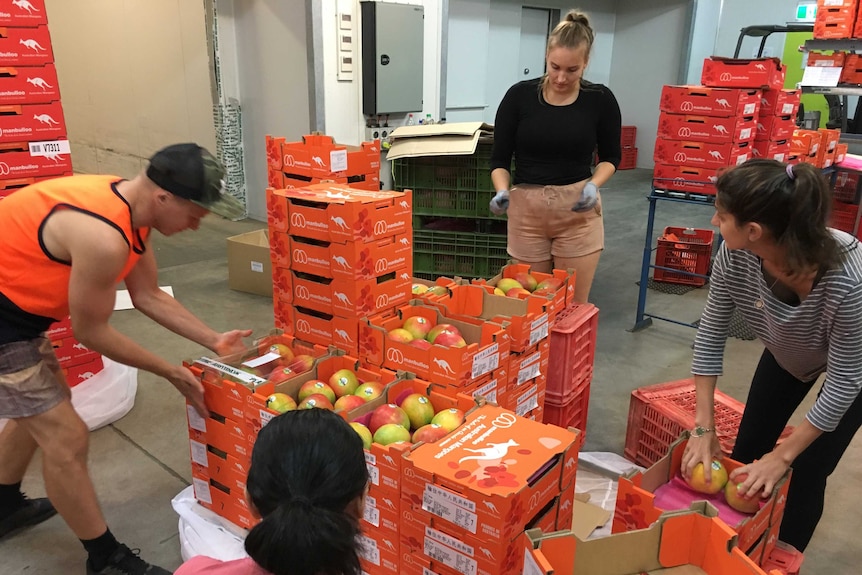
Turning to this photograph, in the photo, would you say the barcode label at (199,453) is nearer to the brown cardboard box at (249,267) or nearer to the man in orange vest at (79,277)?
the man in orange vest at (79,277)

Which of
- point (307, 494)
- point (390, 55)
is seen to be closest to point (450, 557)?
point (307, 494)

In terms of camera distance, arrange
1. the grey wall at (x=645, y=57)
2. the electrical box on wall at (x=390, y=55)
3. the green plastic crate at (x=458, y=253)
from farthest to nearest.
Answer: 1. the grey wall at (x=645, y=57)
2. the electrical box on wall at (x=390, y=55)
3. the green plastic crate at (x=458, y=253)

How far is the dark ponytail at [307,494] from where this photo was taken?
1.02m

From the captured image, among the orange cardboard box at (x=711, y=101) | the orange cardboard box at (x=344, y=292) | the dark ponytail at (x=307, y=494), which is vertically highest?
the orange cardboard box at (x=711, y=101)

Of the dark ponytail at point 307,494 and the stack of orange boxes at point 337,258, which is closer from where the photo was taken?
the dark ponytail at point 307,494

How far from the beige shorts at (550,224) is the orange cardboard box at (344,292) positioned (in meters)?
0.82

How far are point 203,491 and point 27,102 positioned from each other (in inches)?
85.8

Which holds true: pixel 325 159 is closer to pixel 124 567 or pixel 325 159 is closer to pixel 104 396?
pixel 104 396

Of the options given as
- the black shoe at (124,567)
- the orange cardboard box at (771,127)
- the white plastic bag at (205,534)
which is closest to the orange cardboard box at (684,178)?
the orange cardboard box at (771,127)

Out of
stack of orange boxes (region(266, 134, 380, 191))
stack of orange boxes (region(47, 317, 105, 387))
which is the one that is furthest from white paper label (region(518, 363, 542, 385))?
stack of orange boxes (region(47, 317, 105, 387))

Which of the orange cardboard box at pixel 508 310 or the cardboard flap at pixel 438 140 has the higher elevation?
the cardboard flap at pixel 438 140

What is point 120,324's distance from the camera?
4625 mm

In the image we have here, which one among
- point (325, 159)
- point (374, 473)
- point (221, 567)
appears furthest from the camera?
point (325, 159)

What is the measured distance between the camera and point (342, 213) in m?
2.37
